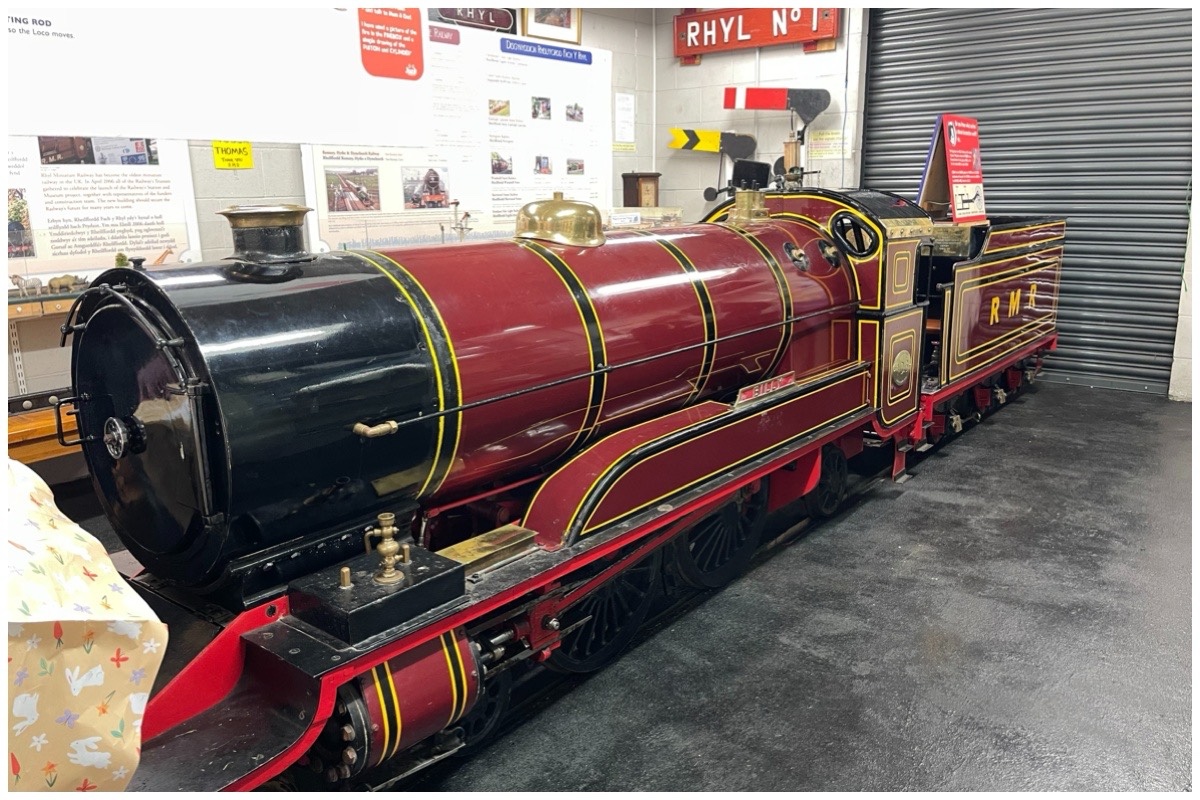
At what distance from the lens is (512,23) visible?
6.45 metres

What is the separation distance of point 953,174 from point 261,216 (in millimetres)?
4586

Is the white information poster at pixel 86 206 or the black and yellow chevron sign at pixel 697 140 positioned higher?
the black and yellow chevron sign at pixel 697 140

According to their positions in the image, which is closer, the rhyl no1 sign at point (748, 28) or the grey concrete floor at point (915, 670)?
the grey concrete floor at point (915, 670)

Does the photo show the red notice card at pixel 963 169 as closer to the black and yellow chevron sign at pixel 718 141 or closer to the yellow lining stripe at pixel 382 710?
the black and yellow chevron sign at pixel 718 141

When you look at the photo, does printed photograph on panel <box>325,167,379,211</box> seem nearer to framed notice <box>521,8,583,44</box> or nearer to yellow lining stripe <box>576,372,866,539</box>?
yellow lining stripe <box>576,372,866,539</box>

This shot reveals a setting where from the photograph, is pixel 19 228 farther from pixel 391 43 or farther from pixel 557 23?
pixel 557 23

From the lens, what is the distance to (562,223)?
3287 mm

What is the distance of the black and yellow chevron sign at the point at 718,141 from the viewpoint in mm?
8055

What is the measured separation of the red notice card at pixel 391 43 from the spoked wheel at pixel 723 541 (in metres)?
2.16

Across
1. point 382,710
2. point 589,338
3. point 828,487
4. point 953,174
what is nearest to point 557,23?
point 953,174

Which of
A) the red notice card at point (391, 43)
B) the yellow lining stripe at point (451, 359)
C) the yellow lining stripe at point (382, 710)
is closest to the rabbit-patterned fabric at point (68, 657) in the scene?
the yellow lining stripe at point (382, 710)

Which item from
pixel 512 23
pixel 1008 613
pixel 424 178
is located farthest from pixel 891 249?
pixel 512 23

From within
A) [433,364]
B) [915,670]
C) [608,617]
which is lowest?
[915,670]

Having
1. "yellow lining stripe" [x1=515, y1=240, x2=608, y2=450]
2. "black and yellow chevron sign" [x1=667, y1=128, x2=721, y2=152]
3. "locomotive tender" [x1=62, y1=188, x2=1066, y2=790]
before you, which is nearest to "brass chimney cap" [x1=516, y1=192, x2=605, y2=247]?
"locomotive tender" [x1=62, y1=188, x2=1066, y2=790]
